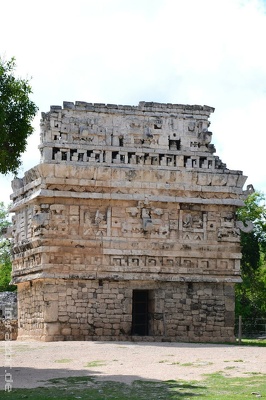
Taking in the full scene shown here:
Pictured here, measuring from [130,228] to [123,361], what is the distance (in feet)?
26.3

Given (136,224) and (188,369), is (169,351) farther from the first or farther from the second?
(136,224)

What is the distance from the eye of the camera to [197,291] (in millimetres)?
26781

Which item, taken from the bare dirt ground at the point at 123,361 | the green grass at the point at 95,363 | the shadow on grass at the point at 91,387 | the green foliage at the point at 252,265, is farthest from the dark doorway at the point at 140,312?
the green foliage at the point at 252,265

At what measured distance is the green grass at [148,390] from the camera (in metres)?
13.2

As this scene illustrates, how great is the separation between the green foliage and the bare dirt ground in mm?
19211

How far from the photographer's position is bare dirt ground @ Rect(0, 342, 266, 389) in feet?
53.3

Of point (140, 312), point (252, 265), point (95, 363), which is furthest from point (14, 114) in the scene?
point (252, 265)

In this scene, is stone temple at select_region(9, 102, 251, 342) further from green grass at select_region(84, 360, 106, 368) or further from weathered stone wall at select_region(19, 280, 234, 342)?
green grass at select_region(84, 360, 106, 368)

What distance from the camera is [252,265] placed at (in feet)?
143

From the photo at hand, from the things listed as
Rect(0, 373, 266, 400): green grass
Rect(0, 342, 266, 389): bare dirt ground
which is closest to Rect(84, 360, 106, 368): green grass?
Rect(0, 342, 266, 389): bare dirt ground

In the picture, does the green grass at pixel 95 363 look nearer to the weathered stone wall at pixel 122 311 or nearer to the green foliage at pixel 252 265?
the weathered stone wall at pixel 122 311

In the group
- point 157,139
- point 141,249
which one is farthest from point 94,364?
point 157,139

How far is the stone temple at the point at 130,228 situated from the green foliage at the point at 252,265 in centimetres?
1581

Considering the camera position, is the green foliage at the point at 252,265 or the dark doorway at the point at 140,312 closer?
the dark doorway at the point at 140,312
